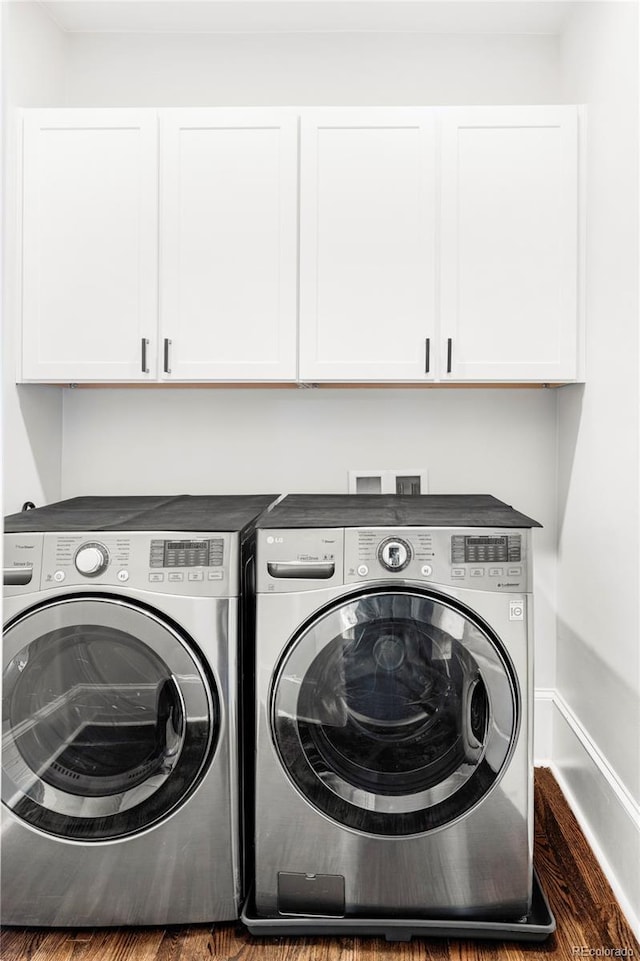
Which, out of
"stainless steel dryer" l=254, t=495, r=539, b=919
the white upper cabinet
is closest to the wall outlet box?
the white upper cabinet

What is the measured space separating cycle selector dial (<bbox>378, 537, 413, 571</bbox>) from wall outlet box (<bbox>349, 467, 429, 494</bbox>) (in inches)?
33.0

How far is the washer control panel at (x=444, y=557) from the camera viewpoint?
165 cm

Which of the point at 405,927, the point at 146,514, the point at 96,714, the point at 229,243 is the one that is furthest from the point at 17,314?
the point at 405,927

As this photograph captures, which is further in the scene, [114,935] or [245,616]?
[245,616]

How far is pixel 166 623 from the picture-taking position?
→ 1638mm

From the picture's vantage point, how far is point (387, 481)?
250cm

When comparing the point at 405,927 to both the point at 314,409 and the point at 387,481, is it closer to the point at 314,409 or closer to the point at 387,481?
the point at 387,481

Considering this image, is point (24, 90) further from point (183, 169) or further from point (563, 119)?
point (563, 119)

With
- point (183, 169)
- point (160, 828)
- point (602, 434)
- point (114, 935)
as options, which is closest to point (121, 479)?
point (183, 169)

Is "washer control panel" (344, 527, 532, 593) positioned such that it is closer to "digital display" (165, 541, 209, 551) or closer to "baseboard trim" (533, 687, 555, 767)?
"digital display" (165, 541, 209, 551)

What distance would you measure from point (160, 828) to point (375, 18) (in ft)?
8.61

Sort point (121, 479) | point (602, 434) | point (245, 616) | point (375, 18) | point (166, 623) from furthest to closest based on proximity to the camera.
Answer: point (121, 479) < point (375, 18) < point (602, 434) < point (245, 616) < point (166, 623)

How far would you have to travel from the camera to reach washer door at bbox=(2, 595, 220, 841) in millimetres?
1640

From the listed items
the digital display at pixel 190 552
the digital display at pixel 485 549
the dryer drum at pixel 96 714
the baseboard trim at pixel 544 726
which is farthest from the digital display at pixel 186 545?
the baseboard trim at pixel 544 726
